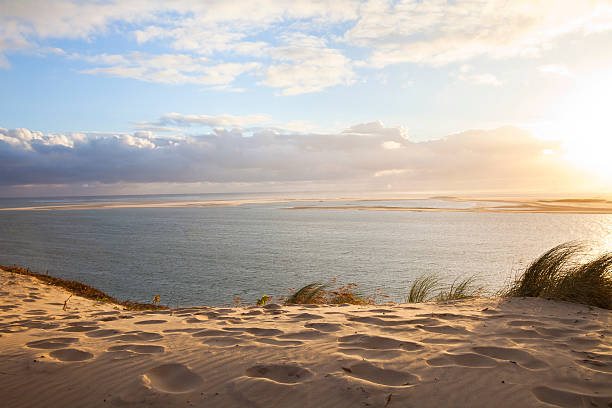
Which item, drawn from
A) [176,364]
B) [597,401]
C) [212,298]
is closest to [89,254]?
[212,298]

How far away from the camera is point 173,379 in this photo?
325 centimetres

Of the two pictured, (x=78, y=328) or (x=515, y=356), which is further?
(x=78, y=328)

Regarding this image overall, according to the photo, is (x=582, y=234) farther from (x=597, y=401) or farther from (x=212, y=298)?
(x=597, y=401)

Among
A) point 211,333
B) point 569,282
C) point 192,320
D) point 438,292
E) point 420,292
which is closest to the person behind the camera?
point 211,333

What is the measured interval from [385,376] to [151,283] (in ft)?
41.3

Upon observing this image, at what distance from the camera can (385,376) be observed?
3221mm

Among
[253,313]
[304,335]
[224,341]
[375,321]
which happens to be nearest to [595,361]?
[375,321]

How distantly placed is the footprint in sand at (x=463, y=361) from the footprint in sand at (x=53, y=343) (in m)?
4.18

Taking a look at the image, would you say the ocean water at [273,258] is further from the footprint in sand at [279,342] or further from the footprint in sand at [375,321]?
the footprint in sand at [279,342]

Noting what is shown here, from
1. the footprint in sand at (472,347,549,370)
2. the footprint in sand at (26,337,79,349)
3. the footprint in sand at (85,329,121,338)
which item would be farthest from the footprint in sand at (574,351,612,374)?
the footprint in sand at (26,337,79,349)

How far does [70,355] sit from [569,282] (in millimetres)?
7959

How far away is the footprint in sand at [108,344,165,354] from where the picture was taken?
3930 mm

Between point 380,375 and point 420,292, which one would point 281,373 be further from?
point 420,292

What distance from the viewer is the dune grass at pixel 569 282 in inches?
242
